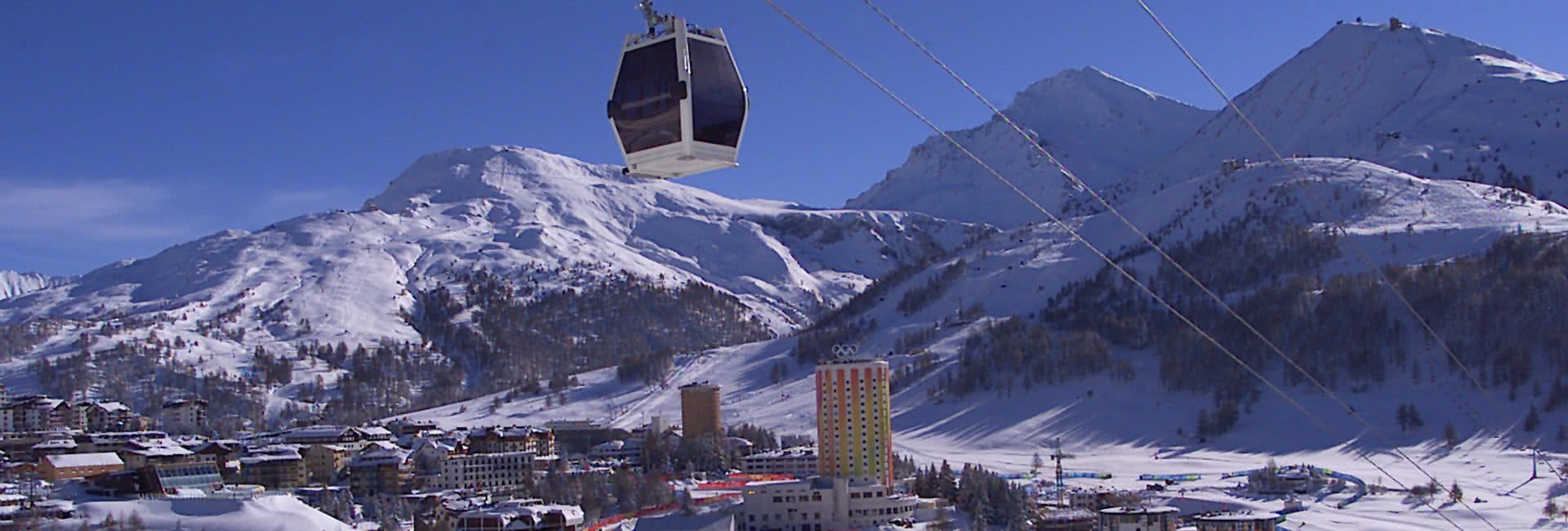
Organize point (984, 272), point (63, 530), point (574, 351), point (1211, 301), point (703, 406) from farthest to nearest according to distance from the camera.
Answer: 1. point (574, 351)
2. point (984, 272)
3. point (1211, 301)
4. point (703, 406)
5. point (63, 530)

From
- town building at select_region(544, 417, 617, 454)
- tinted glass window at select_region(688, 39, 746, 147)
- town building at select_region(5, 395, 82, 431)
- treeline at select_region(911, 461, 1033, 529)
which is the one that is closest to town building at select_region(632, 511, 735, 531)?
treeline at select_region(911, 461, 1033, 529)

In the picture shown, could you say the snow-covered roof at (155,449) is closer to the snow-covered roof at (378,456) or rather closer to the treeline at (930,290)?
the snow-covered roof at (378,456)

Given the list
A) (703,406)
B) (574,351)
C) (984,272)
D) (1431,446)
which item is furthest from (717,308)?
(1431,446)

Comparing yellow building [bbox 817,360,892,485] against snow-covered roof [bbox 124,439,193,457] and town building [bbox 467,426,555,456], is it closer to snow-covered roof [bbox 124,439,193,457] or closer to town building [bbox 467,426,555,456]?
town building [bbox 467,426,555,456]

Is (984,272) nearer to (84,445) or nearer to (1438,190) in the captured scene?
(1438,190)

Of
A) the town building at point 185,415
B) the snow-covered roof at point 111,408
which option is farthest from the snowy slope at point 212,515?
the town building at point 185,415

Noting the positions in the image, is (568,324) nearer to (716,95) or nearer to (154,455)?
(154,455)

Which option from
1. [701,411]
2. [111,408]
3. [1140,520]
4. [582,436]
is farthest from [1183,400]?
[111,408]
